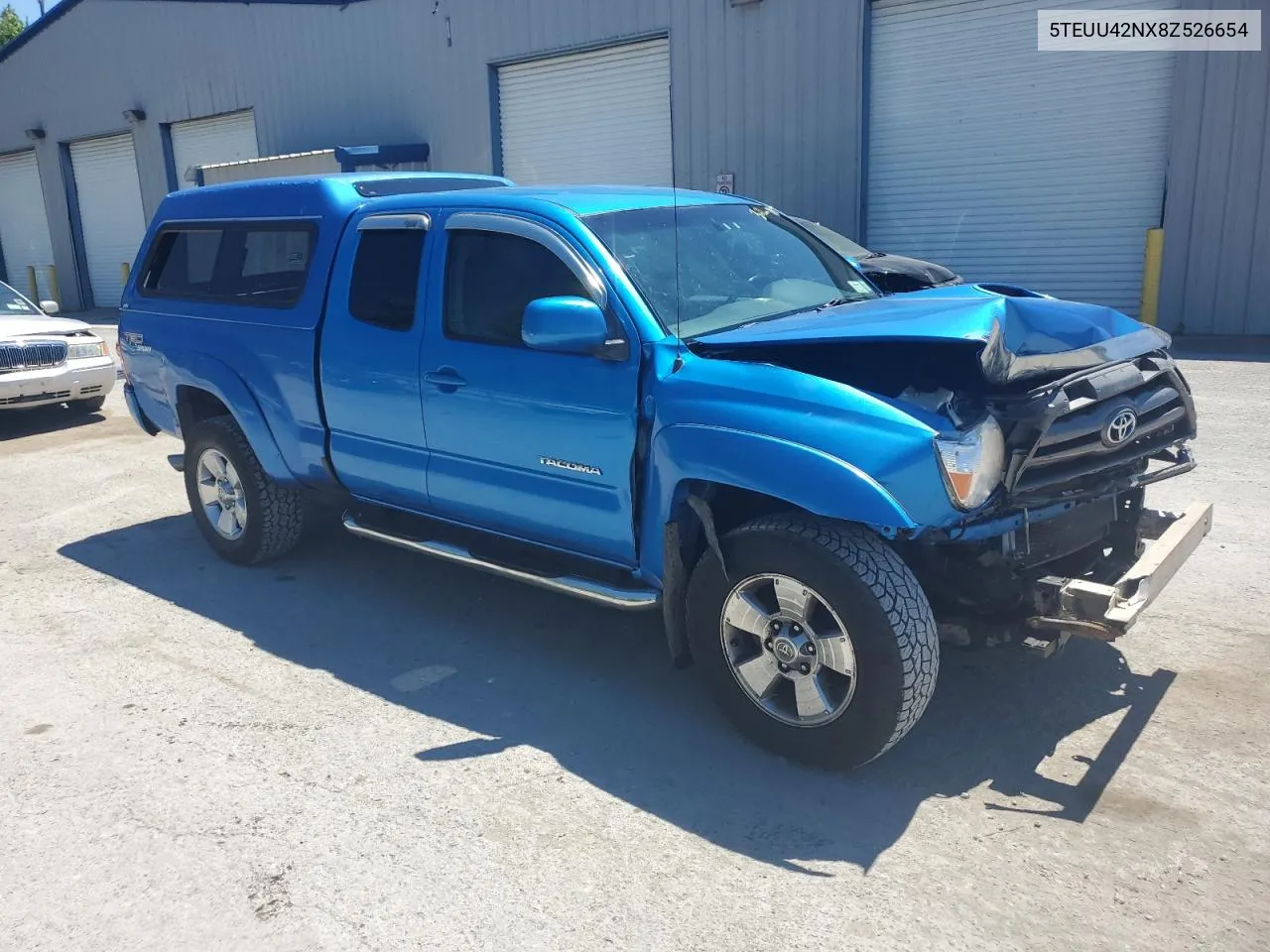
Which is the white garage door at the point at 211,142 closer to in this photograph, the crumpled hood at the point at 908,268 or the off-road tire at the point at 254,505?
the crumpled hood at the point at 908,268

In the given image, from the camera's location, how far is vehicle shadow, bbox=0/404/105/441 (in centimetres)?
1045

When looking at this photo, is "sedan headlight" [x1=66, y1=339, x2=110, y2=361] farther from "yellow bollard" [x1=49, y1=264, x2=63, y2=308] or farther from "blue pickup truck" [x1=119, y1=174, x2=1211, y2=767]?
"yellow bollard" [x1=49, y1=264, x2=63, y2=308]

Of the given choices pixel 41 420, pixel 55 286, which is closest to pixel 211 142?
pixel 55 286

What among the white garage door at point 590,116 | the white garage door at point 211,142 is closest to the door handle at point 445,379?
the white garage door at point 590,116

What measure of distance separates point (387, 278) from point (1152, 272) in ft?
35.9

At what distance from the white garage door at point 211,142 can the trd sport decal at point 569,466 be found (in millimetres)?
21618

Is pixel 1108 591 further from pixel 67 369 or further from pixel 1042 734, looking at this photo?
pixel 67 369

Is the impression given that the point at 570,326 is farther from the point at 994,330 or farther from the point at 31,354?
the point at 31,354

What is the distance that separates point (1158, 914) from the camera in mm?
2881

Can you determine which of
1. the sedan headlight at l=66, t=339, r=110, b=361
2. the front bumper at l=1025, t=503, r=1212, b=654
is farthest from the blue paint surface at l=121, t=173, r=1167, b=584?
the sedan headlight at l=66, t=339, r=110, b=361

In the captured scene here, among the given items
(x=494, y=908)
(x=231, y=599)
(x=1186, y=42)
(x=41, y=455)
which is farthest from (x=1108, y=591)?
(x=1186, y=42)

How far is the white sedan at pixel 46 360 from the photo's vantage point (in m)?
9.91

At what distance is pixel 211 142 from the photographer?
24156 mm

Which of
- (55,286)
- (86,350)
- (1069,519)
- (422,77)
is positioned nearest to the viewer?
(1069,519)
